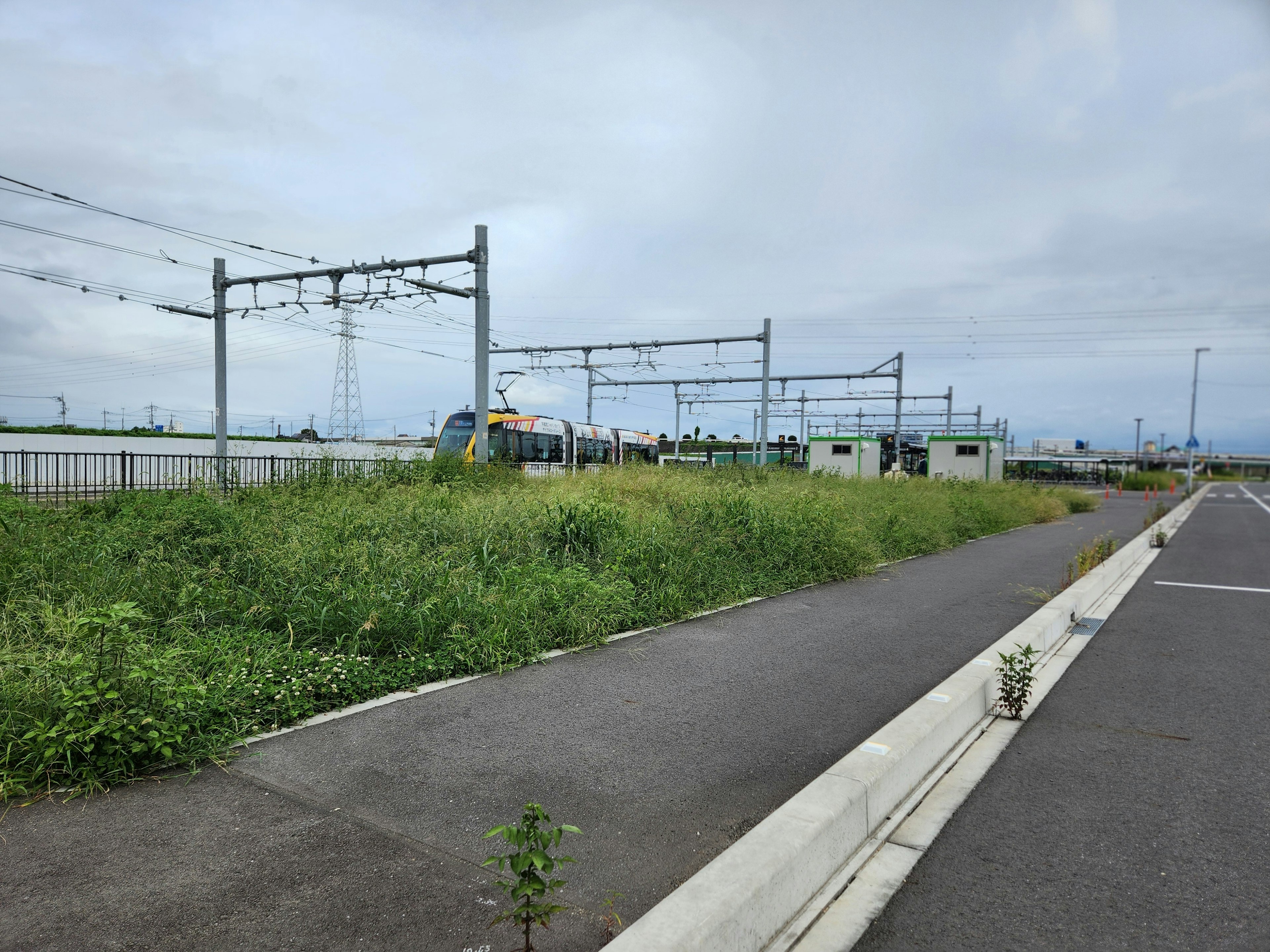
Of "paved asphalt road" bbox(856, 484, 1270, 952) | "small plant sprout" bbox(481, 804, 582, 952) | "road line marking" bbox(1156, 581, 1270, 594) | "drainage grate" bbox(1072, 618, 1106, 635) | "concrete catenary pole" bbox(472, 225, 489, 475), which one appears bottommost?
"road line marking" bbox(1156, 581, 1270, 594)

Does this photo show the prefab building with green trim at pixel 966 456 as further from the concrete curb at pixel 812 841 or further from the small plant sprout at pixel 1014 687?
the concrete curb at pixel 812 841

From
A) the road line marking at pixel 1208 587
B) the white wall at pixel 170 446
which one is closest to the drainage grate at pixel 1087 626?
the road line marking at pixel 1208 587

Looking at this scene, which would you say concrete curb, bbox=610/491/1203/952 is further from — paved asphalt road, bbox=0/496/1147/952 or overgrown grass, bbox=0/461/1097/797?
overgrown grass, bbox=0/461/1097/797

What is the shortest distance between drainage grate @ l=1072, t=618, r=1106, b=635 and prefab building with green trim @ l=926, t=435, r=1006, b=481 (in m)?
26.0

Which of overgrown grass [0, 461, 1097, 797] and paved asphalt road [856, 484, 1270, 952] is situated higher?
overgrown grass [0, 461, 1097, 797]

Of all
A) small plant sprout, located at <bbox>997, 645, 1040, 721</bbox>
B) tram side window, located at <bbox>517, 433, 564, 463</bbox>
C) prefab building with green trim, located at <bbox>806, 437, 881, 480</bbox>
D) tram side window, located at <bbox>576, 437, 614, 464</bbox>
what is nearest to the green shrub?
prefab building with green trim, located at <bbox>806, 437, 881, 480</bbox>

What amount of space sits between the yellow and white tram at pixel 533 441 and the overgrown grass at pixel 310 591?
7969 mm

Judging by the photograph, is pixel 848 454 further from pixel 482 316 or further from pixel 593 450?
Answer: pixel 482 316

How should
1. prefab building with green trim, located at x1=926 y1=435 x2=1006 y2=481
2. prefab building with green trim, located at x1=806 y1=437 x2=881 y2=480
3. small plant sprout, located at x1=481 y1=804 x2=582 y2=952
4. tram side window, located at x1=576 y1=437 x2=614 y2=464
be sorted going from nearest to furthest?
small plant sprout, located at x1=481 y1=804 x2=582 y2=952
tram side window, located at x1=576 y1=437 x2=614 y2=464
prefab building with green trim, located at x1=926 y1=435 x2=1006 y2=481
prefab building with green trim, located at x1=806 y1=437 x2=881 y2=480

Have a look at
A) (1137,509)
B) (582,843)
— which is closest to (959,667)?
(582,843)

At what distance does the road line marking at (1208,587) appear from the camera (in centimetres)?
962

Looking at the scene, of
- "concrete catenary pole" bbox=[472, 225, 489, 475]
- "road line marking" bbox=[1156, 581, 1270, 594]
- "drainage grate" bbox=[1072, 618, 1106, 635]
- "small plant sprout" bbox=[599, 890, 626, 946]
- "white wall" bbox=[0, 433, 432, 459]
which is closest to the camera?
"small plant sprout" bbox=[599, 890, 626, 946]

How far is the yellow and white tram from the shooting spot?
71.4 feet

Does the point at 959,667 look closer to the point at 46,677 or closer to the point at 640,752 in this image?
the point at 640,752
